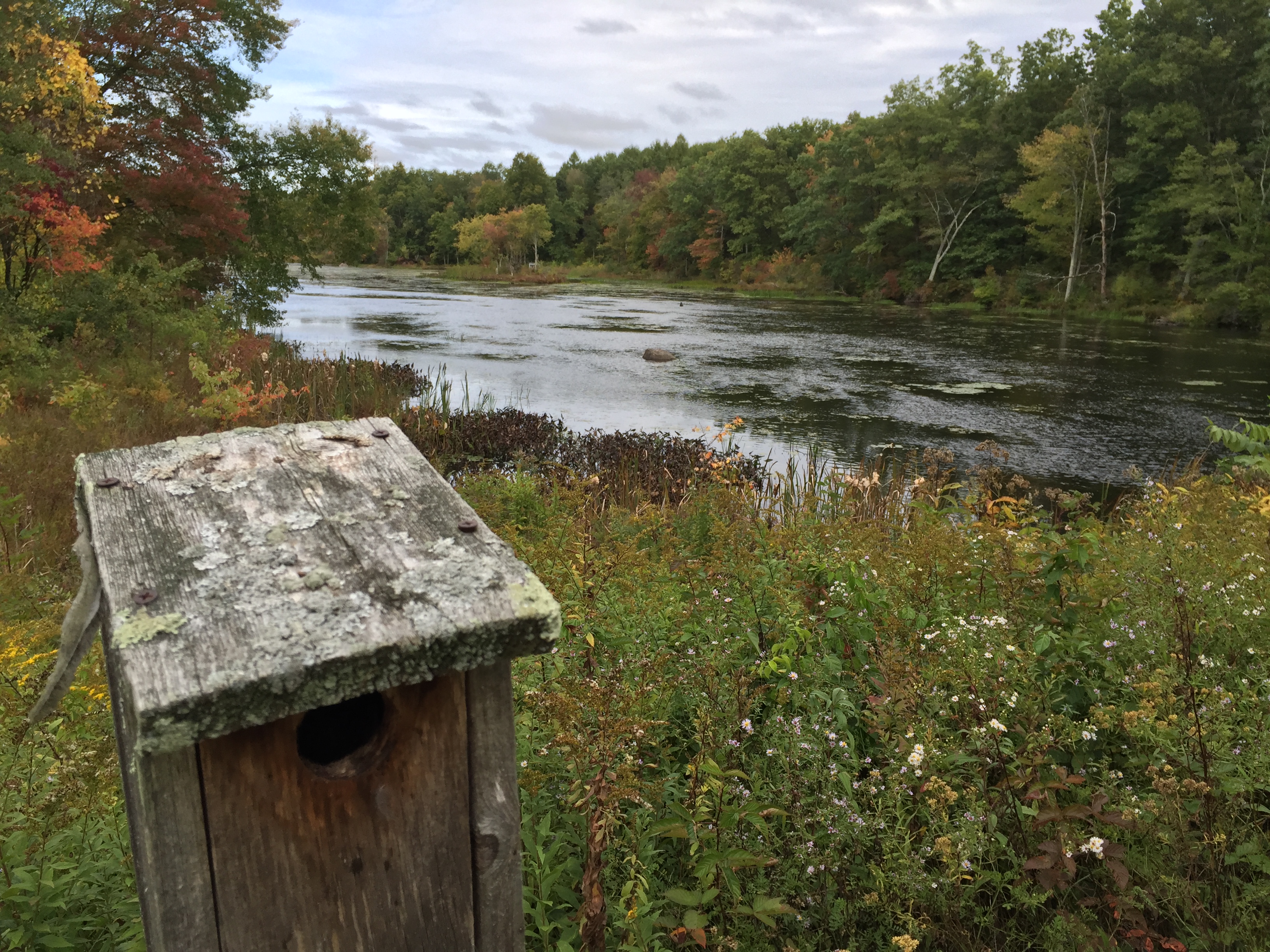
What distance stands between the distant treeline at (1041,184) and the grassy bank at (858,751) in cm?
2044

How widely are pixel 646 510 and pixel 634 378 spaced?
11.2 meters

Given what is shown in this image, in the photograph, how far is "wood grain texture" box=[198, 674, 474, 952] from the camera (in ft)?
3.43

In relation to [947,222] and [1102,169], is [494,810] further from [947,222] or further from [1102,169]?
[947,222]

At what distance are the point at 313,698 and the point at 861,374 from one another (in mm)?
17556

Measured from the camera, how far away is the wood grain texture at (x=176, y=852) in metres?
0.99

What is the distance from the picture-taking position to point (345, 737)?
3.85 ft

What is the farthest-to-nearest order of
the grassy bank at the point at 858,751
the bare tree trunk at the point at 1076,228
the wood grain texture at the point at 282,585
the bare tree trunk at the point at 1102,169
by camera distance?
1. the bare tree trunk at the point at 1076,228
2. the bare tree trunk at the point at 1102,169
3. the grassy bank at the point at 858,751
4. the wood grain texture at the point at 282,585

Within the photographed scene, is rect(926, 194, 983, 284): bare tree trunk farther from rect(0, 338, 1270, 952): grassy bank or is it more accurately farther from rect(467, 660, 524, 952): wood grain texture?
rect(467, 660, 524, 952): wood grain texture

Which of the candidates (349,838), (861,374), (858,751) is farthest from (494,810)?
(861,374)

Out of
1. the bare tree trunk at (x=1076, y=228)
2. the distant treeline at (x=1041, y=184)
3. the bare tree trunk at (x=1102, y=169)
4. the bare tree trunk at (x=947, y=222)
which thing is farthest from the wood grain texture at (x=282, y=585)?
the bare tree trunk at (x=947, y=222)

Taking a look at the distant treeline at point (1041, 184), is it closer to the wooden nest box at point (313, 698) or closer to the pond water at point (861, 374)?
the pond water at point (861, 374)

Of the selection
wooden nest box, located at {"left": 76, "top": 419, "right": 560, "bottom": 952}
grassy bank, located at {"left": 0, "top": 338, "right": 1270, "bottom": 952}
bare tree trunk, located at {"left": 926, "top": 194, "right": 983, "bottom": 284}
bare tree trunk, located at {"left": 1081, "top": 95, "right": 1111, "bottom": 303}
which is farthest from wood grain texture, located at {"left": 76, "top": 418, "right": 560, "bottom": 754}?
bare tree trunk, located at {"left": 926, "top": 194, "right": 983, "bottom": 284}

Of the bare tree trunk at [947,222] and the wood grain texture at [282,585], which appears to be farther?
the bare tree trunk at [947,222]

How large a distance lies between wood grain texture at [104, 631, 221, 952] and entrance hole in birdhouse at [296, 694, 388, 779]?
138 millimetres
